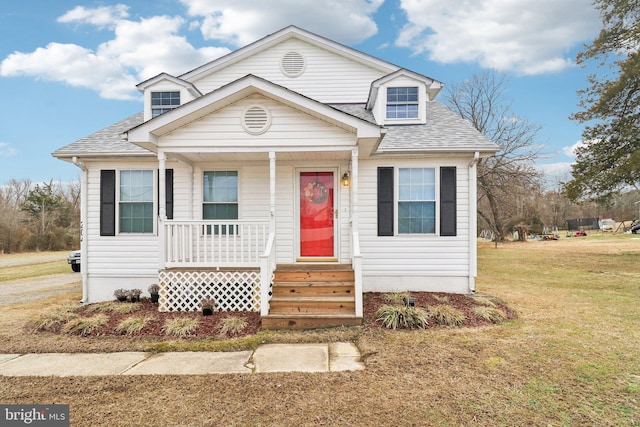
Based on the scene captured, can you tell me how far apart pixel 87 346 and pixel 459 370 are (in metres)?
5.21

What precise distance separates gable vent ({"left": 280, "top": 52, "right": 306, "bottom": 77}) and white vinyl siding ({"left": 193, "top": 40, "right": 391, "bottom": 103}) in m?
0.09

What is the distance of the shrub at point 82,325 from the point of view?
5.66m

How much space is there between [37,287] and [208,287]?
300 inches

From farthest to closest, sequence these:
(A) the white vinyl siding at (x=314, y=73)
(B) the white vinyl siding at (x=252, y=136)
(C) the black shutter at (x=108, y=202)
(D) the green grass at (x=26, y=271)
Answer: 1. (D) the green grass at (x=26, y=271)
2. (A) the white vinyl siding at (x=314, y=73)
3. (C) the black shutter at (x=108, y=202)
4. (B) the white vinyl siding at (x=252, y=136)

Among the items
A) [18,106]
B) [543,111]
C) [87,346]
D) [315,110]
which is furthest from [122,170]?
[543,111]

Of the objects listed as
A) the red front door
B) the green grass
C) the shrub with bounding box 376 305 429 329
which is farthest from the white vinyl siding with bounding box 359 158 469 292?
the green grass

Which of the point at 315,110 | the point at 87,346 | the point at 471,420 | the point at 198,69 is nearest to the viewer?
the point at 471,420

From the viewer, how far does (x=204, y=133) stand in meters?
6.66

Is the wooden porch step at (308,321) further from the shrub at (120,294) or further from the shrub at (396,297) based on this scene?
the shrub at (120,294)

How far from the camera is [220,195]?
26.7 feet

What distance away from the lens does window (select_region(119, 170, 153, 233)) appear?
8094 mm

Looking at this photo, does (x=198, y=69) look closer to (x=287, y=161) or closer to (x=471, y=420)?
(x=287, y=161)

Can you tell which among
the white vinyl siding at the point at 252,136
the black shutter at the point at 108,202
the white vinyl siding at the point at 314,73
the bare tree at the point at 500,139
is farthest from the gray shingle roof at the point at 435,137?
the bare tree at the point at 500,139

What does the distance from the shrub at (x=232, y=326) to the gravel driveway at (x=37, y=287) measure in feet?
21.4
